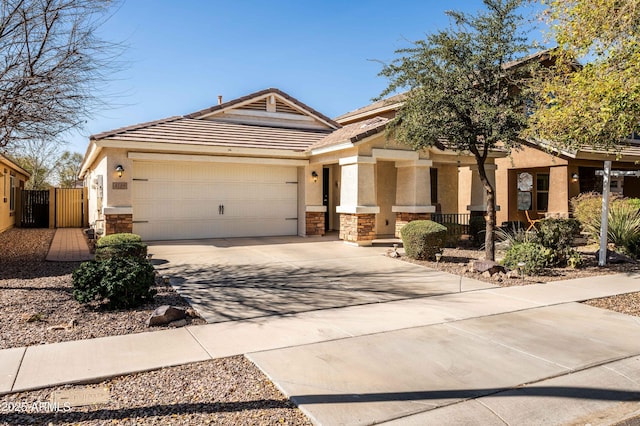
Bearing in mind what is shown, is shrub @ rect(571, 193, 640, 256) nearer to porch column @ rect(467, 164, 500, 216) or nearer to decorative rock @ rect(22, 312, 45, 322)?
porch column @ rect(467, 164, 500, 216)

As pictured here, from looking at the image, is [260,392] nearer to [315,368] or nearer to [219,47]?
[315,368]

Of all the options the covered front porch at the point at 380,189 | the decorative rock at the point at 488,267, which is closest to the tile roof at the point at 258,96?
the covered front porch at the point at 380,189

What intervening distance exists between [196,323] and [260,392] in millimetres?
2293

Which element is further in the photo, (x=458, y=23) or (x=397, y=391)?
(x=458, y=23)

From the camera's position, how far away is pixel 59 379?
4.16 m

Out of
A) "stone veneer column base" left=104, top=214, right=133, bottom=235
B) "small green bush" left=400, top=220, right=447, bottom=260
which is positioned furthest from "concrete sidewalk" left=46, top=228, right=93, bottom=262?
"small green bush" left=400, top=220, right=447, bottom=260

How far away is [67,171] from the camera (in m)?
40.2

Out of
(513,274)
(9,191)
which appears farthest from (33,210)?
(513,274)

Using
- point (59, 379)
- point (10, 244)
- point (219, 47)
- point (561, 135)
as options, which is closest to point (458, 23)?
point (561, 135)

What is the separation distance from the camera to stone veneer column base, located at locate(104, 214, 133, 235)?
13078mm

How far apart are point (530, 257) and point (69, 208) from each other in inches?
841

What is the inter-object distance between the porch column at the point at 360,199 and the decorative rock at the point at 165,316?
8.24 meters

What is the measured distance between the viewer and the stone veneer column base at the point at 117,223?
13.1 metres

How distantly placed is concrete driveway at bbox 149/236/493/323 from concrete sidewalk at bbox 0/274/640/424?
736mm
